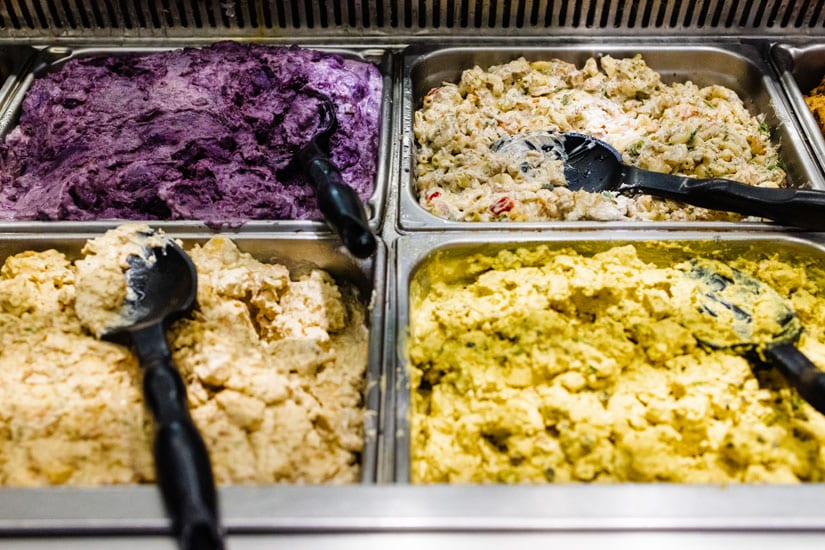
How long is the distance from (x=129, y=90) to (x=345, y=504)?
1.99 metres

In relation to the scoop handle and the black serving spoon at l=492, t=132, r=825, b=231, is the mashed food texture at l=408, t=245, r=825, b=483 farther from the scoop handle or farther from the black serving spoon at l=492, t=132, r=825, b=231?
the scoop handle

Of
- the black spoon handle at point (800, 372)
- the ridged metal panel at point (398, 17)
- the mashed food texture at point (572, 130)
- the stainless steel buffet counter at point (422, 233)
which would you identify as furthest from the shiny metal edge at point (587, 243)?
the ridged metal panel at point (398, 17)

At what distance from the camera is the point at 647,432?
1.59 meters

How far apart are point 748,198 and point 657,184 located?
0.30 meters

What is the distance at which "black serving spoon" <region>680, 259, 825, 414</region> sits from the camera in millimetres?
1622

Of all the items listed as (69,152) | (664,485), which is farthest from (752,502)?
(69,152)

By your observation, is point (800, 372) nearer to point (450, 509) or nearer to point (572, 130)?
point (450, 509)

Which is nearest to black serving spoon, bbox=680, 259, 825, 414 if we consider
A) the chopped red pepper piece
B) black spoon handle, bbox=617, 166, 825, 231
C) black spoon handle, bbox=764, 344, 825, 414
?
black spoon handle, bbox=764, 344, 825, 414

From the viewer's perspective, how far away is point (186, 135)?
2.31 metres

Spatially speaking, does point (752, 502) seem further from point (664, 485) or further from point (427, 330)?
point (427, 330)

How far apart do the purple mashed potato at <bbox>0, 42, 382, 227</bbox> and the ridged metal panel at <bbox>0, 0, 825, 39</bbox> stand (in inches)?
8.0

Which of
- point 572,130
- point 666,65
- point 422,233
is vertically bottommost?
point 422,233

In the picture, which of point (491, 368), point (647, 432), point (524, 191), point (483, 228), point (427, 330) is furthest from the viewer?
point (524, 191)

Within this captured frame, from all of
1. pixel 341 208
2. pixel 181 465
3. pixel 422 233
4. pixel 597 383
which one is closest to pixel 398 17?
pixel 422 233
